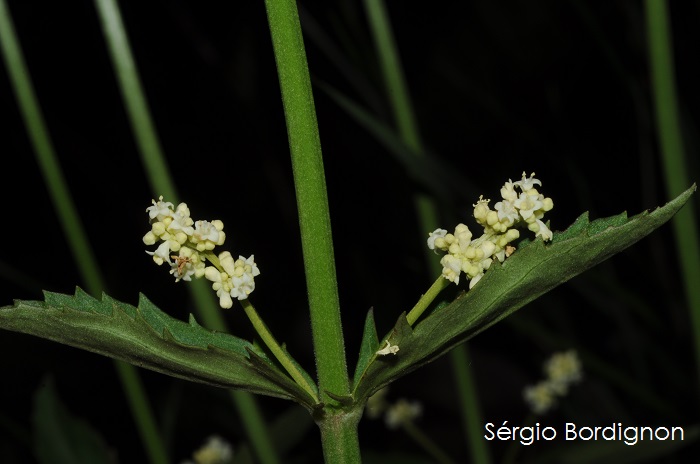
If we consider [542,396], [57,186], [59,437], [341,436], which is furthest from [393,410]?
[341,436]

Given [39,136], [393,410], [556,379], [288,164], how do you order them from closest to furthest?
[39,136]
[556,379]
[393,410]
[288,164]

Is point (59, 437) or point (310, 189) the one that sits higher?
point (59, 437)

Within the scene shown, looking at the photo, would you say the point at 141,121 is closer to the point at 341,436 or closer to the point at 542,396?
the point at 341,436

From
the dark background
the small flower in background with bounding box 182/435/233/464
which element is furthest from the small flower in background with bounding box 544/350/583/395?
the small flower in background with bounding box 182/435/233/464

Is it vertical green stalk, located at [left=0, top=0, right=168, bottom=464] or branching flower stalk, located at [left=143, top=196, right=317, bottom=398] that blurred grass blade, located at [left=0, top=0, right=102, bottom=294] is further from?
branching flower stalk, located at [left=143, top=196, right=317, bottom=398]

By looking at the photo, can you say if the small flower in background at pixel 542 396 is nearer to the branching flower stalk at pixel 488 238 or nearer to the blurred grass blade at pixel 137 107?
the blurred grass blade at pixel 137 107

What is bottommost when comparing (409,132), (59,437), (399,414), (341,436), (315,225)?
(341,436)

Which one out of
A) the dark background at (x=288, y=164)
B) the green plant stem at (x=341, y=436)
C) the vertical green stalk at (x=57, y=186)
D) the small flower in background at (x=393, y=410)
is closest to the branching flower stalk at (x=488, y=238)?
the green plant stem at (x=341, y=436)
